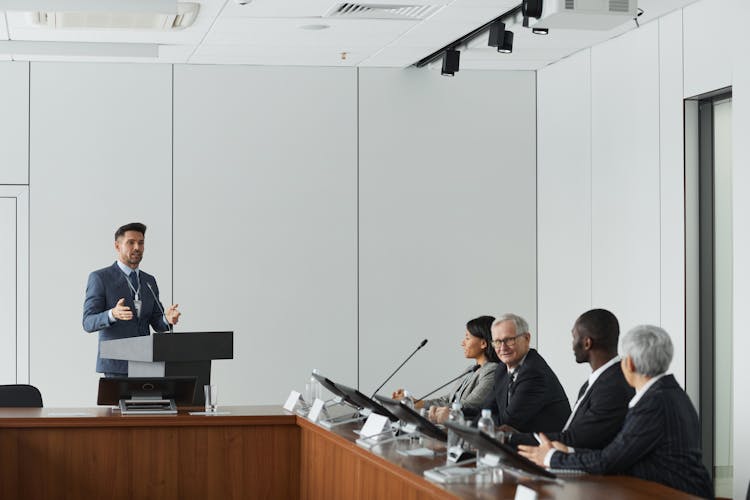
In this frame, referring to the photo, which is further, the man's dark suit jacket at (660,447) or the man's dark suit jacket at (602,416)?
the man's dark suit jacket at (602,416)

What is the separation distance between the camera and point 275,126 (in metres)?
8.80

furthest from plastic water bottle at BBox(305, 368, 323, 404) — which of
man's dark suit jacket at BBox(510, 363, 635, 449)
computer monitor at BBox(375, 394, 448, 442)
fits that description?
man's dark suit jacket at BBox(510, 363, 635, 449)

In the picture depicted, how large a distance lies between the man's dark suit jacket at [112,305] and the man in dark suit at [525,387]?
2.31 metres

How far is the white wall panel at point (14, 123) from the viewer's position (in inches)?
332

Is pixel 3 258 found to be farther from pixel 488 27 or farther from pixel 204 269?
pixel 488 27

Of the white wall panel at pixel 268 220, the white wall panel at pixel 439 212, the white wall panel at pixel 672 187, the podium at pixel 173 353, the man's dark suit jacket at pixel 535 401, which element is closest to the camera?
the man's dark suit jacket at pixel 535 401

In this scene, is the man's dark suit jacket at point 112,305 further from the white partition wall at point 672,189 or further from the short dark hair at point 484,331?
the white partition wall at point 672,189

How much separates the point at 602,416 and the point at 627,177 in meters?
3.69

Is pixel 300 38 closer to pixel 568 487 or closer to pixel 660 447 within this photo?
pixel 660 447

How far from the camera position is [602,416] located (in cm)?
403

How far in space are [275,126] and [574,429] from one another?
17.2 feet

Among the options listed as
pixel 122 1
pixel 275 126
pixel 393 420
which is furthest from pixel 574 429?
pixel 275 126

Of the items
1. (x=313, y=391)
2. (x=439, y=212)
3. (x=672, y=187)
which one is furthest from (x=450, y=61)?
(x=313, y=391)

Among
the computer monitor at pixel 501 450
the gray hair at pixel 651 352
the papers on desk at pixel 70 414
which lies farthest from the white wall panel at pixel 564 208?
the computer monitor at pixel 501 450
